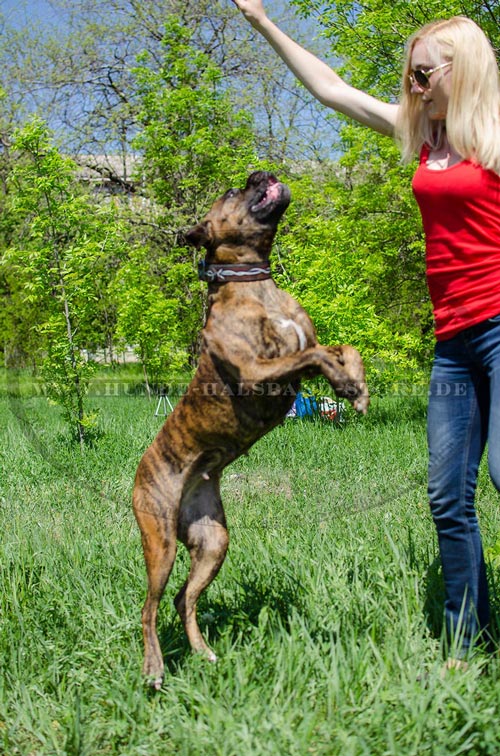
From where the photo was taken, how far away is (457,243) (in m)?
2.65

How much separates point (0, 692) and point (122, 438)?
1.11 metres

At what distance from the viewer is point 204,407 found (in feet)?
7.96

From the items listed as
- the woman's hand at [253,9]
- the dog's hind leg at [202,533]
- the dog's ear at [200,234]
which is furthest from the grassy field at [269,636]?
the woman's hand at [253,9]

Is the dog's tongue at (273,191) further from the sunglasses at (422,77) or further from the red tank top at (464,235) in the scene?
the sunglasses at (422,77)

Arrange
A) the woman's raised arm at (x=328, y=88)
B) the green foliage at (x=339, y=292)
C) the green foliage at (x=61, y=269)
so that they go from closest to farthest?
1. the green foliage at (x=339, y=292)
2. the green foliage at (x=61, y=269)
3. the woman's raised arm at (x=328, y=88)

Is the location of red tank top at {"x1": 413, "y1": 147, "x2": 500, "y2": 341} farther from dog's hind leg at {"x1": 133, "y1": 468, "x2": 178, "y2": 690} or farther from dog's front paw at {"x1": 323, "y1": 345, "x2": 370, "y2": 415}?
dog's hind leg at {"x1": 133, "y1": 468, "x2": 178, "y2": 690}

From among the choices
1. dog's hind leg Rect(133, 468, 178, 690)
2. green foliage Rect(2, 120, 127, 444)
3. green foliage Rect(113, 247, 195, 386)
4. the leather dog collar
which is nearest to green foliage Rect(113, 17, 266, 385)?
green foliage Rect(113, 247, 195, 386)

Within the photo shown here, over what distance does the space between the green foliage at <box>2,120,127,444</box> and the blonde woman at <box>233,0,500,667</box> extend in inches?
40.3

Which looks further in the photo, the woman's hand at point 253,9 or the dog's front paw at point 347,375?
the woman's hand at point 253,9

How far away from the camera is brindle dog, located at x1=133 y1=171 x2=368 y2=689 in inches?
84.7

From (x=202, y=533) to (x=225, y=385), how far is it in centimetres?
66

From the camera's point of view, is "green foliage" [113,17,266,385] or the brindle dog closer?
the brindle dog

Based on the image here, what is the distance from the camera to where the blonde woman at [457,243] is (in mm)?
2561

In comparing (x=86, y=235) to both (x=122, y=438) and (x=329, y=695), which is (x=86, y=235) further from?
(x=329, y=695)
